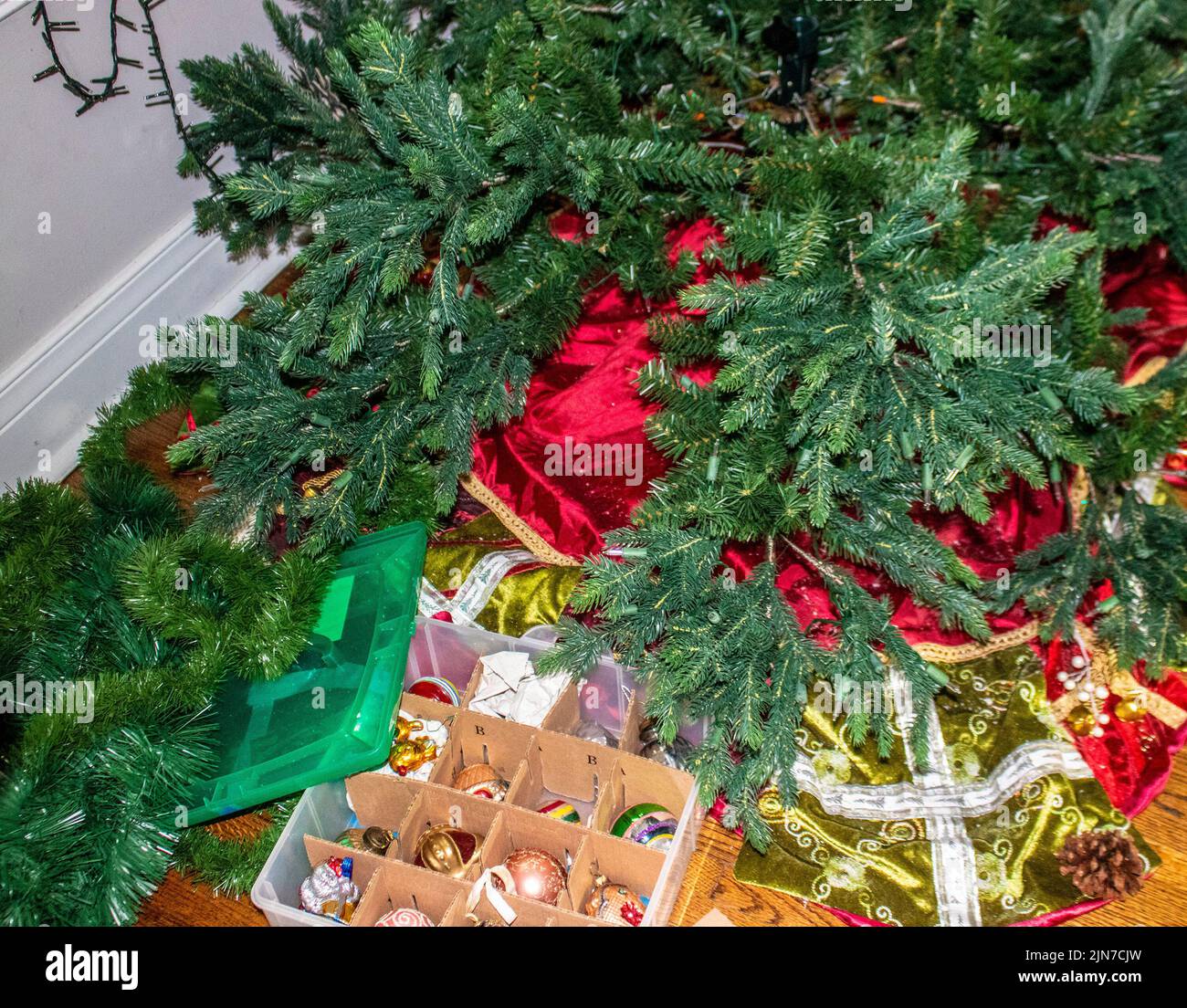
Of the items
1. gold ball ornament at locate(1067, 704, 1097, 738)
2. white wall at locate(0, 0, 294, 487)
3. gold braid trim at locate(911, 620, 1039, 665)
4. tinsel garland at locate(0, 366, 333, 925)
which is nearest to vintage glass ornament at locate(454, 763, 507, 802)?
tinsel garland at locate(0, 366, 333, 925)

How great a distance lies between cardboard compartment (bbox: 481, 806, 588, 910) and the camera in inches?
49.5

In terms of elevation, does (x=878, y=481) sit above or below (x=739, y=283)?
below

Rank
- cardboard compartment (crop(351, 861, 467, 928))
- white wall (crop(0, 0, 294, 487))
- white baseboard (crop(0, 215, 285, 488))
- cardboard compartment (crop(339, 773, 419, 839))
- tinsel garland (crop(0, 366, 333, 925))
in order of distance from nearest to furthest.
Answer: tinsel garland (crop(0, 366, 333, 925)) → cardboard compartment (crop(351, 861, 467, 928)) → cardboard compartment (crop(339, 773, 419, 839)) → white wall (crop(0, 0, 294, 487)) → white baseboard (crop(0, 215, 285, 488))

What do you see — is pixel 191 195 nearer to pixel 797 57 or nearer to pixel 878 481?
pixel 797 57

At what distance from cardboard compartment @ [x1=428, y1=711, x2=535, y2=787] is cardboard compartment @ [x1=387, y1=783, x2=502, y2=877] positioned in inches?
1.3

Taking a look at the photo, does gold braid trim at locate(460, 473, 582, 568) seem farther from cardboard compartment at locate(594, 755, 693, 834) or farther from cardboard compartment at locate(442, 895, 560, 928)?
cardboard compartment at locate(442, 895, 560, 928)

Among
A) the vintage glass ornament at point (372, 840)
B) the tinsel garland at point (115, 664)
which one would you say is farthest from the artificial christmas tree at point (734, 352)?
the vintage glass ornament at point (372, 840)

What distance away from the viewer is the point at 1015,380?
1.19 m

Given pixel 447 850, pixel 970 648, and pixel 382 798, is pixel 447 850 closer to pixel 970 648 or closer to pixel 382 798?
pixel 382 798

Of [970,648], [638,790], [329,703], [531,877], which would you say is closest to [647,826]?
[638,790]

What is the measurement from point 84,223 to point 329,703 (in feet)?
2.99

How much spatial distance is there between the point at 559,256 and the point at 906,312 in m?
0.45

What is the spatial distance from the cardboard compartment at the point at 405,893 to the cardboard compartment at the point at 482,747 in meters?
0.14

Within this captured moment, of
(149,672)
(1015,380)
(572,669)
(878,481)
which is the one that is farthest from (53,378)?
(1015,380)
